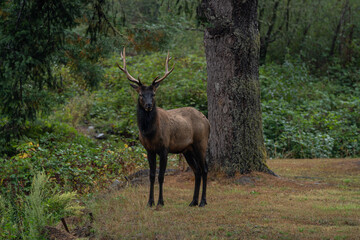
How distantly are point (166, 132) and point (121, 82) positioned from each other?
551 inches

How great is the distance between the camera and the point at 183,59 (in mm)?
23000

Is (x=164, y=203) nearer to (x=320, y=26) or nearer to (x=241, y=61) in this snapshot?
(x=241, y=61)

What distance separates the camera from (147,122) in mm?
7777

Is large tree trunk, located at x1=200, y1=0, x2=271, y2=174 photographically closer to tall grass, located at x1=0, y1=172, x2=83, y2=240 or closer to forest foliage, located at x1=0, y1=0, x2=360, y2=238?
forest foliage, located at x1=0, y1=0, x2=360, y2=238

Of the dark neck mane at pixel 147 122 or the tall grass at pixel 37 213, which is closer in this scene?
the tall grass at pixel 37 213

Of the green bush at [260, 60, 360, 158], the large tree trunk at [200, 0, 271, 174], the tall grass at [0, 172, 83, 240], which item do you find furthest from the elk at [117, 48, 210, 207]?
the green bush at [260, 60, 360, 158]

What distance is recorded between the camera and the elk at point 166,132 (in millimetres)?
7759

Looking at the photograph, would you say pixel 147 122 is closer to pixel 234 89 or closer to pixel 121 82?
→ pixel 234 89

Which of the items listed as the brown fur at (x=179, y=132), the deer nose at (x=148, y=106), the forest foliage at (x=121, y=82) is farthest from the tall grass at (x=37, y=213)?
the deer nose at (x=148, y=106)

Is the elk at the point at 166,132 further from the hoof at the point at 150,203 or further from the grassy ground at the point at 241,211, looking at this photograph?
the grassy ground at the point at 241,211

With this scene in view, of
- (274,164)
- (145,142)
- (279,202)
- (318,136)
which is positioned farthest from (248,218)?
(318,136)

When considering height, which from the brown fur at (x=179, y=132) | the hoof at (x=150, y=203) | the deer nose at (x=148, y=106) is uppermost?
the deer nose at (x=148, y=106)

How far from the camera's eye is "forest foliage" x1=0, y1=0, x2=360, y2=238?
7824 mm

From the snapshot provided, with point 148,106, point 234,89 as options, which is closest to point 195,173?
point 148,106
